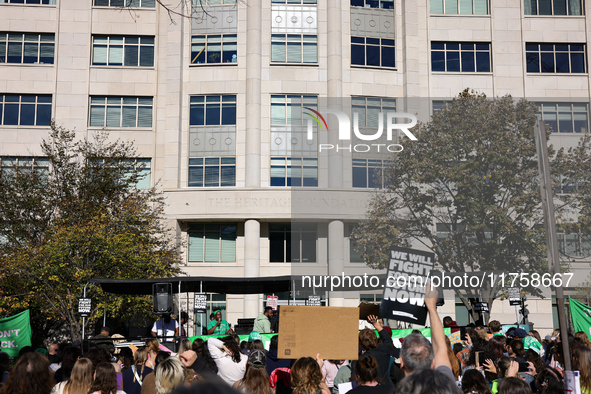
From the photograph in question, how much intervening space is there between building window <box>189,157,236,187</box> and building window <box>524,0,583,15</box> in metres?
21.0

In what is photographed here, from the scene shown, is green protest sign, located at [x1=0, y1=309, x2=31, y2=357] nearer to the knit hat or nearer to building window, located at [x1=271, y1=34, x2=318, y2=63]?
the knit hat

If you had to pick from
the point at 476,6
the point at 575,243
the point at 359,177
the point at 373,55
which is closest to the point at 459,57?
the point at 476,6

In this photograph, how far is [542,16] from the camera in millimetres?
37500

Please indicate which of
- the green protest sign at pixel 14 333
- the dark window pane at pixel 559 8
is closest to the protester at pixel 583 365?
the green protest sign at pixel 14 333

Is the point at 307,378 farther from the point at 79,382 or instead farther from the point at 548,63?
the point at 548,63

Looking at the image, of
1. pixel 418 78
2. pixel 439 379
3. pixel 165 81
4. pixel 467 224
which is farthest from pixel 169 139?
pixel 439 379

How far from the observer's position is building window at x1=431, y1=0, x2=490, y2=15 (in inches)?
1474

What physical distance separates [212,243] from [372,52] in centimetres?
1522

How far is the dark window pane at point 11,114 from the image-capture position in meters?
35.3

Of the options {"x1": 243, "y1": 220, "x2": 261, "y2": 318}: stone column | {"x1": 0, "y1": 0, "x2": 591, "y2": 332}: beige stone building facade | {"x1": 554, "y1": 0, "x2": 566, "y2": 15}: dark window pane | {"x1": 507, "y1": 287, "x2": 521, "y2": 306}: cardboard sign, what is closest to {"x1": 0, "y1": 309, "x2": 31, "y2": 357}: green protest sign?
{"x1": 507, "y1": 287, "x2": 521, "y2": 306}: cardboard sign

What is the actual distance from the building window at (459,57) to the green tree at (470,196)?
35.5 ft

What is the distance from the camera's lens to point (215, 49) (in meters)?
36.4

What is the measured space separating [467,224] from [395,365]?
18.2 m

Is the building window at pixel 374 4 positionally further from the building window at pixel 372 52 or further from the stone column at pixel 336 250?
the stone column at pixel 336 250
